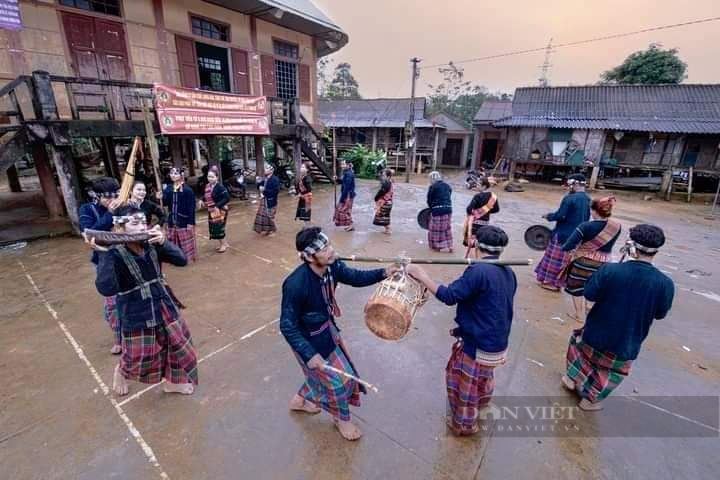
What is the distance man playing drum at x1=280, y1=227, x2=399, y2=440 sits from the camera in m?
2.23

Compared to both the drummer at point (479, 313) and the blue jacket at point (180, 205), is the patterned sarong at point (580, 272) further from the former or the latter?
the blue jacket at point (180, 205)

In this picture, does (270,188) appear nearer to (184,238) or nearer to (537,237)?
(184,238)

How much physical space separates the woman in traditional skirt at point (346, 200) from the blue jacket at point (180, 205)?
318 cm

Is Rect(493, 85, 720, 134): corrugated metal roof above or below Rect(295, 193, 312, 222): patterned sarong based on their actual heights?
above

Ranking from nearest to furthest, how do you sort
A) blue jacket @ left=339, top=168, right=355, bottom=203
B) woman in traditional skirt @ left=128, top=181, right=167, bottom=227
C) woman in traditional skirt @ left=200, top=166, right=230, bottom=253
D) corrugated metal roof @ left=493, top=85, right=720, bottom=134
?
woman in traditional skirt @ left=128, top=181, right=167, bottom=227 < woman in traditional skirt @ left=200, top=166, right=230, bottom=253 < blue jacket @ left=339, top=168, right=355, bottom=203 < corrugated metal roof @ left=493, top=85, right=720, bottom=134

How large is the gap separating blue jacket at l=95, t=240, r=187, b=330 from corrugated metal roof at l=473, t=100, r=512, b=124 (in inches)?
870

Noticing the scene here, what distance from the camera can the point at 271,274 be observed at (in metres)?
5.65

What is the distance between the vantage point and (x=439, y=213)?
258 inches

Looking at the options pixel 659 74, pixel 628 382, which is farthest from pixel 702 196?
pixel 628 382

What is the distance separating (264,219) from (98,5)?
645cm

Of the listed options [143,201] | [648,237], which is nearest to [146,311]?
[143,201]

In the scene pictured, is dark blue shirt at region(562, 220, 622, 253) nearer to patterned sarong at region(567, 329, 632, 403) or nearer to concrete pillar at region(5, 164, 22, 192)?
patterned sarong at region(567, 329, 632, 403)

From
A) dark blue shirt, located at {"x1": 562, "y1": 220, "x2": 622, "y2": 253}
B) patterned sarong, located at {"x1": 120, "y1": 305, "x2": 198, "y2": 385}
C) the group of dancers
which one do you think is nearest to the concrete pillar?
the group of dancers

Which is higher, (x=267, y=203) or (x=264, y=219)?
(x=267, y=203)
